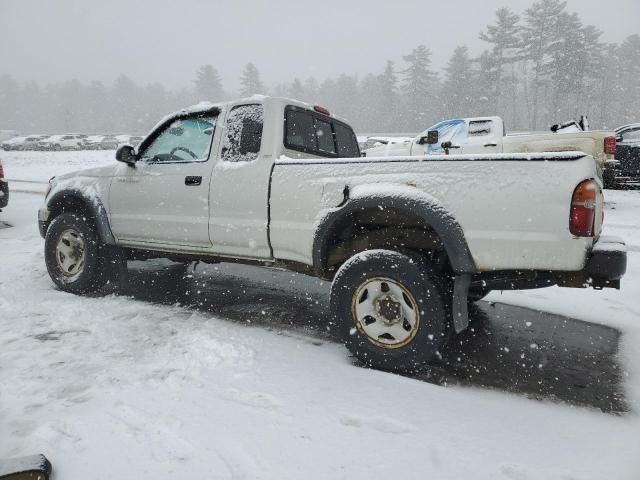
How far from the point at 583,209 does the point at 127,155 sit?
12.3 feet

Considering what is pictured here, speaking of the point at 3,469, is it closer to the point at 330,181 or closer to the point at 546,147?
the point at 330,181

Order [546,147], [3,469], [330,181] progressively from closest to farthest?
1. [3,469]
2. [330,181]
3. [546,147]

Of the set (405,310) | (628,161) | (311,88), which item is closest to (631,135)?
(628,161)

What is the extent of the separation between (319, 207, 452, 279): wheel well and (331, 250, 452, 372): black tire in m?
0.19

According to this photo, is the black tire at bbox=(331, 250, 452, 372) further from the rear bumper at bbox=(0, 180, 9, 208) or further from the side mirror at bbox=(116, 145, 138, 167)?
the rear bumper at bbox=(0, 180, 9, 208)

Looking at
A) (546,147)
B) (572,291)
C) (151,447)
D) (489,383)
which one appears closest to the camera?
(151,447)

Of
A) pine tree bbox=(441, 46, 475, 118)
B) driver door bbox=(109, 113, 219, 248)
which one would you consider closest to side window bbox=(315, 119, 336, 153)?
driver door bbox=(109, 113, 219, 248)

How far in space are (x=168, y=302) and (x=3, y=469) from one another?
8.39ft

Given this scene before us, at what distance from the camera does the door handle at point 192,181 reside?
12.6 feet

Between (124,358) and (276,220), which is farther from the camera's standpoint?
(276,220)

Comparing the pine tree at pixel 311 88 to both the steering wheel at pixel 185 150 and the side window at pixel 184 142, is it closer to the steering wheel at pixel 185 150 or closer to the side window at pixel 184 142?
the side window at pixel 184 142

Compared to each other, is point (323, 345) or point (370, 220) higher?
point (370, 220)

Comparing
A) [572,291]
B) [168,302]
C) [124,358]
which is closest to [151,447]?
[124,358]

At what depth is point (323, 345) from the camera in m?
3.41
